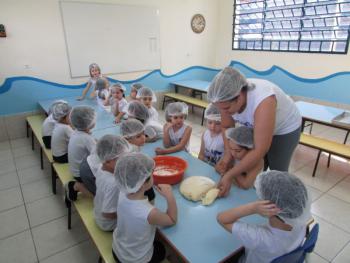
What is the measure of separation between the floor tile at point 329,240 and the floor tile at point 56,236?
6.28 feet

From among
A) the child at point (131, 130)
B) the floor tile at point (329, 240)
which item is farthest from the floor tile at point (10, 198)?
the floor tile at point (329, 240)

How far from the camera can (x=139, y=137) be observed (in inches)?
76.9

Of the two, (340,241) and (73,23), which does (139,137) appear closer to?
(340,241)

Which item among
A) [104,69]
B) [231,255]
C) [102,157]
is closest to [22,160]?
[104,69]

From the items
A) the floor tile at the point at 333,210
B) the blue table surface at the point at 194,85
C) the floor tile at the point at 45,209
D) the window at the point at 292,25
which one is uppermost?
the window at the point at 292,25

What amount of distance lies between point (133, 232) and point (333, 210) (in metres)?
2.11

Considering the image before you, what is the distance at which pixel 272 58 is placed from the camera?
5027 millimetres

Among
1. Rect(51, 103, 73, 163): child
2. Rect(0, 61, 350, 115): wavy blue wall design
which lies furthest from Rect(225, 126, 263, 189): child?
Rect(0, 61, 350, 115): wavy blue wall design

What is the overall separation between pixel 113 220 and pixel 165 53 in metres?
4.53

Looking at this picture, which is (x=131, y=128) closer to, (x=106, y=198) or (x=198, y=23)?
(x=106, y=198)

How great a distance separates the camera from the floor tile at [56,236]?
6.47 feet

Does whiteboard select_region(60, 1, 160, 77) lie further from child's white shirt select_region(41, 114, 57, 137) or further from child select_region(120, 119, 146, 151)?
child select_region(120, 119, 146, 151)

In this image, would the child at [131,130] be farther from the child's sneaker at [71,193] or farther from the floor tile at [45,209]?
the floor tile at [45,209]

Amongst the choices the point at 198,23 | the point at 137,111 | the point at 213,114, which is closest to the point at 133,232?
the point at 213,114
